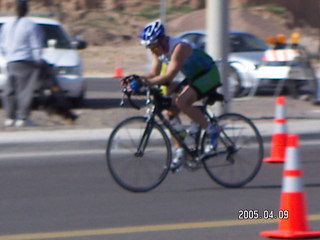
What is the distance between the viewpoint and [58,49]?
50.8 ft

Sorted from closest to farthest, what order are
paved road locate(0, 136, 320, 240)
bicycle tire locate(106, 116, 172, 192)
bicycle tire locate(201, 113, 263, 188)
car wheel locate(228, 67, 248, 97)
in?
paved road locate(0, 136, 320, 240), bicycle tire locate(106, 116, 172, 192), bicycle tire locate(201, 113, 263, 188), car wheel locate(228, 67, 248, 97)

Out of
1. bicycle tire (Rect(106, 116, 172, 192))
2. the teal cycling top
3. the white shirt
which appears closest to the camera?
bicycle tire (Rect(106, 116, 172, 192))

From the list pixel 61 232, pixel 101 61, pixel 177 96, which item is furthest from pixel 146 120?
pixel 101 61

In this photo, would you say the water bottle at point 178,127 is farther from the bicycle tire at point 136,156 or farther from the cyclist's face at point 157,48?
the cyclist's face at point 157,48

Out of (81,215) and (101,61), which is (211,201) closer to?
(81,215)

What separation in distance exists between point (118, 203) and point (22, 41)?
5.14 metres

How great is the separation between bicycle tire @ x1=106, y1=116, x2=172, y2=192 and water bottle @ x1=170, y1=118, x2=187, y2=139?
0.70 feet

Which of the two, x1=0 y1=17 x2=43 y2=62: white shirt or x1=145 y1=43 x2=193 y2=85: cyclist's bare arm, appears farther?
x1=0 y1=17 x2=43 y2=62: white shirt

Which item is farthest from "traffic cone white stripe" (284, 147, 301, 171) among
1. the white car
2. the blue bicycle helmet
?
the white car

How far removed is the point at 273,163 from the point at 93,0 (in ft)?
149

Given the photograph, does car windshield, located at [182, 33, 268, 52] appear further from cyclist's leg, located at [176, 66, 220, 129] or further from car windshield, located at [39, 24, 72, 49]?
cyclist's leg, located at [176, 66, 220, 129]

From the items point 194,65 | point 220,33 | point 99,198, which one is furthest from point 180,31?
point 99,198

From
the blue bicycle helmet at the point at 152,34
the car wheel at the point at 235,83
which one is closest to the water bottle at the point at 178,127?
the blue bicycle helmet at the point at 152,34

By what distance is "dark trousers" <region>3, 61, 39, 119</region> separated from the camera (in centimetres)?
1246
